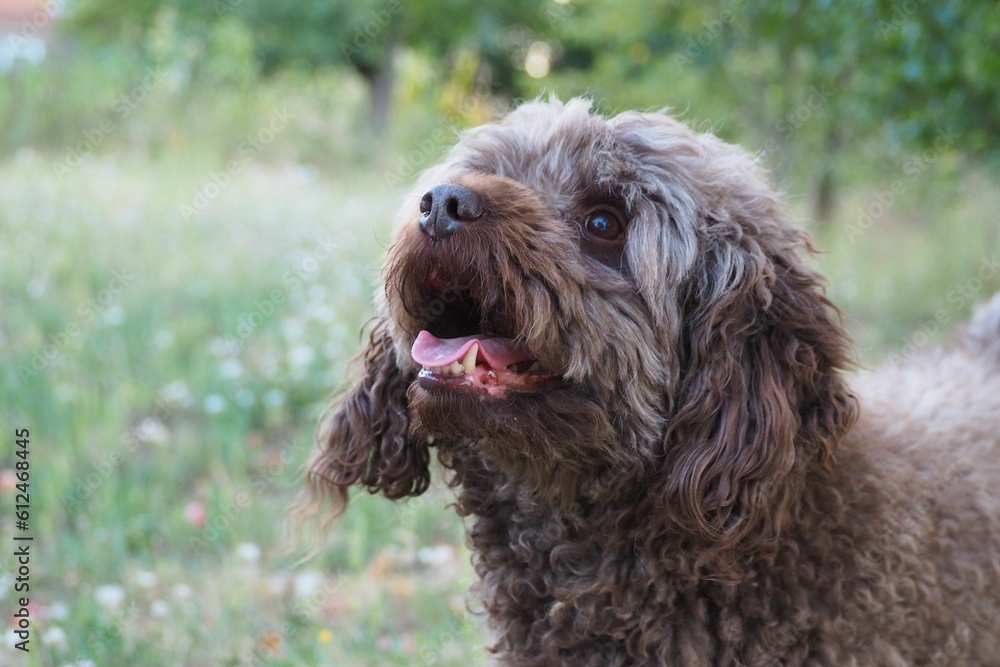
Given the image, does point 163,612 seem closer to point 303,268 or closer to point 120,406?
point 120,406

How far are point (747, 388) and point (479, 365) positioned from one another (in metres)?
0.68

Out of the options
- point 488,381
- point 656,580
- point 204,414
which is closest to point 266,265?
point 204,414

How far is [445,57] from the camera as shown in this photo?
24953 millimetres

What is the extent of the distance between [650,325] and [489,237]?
0.50 m

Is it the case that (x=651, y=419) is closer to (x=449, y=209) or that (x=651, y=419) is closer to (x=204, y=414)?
(x=449, y=209)

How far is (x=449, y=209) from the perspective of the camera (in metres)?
2.37

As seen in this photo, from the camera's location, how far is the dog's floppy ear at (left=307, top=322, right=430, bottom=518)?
9.87 ft

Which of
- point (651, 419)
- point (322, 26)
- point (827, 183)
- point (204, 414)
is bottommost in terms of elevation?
point (204, 414)

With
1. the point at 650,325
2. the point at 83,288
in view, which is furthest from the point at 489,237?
the point at 83,288

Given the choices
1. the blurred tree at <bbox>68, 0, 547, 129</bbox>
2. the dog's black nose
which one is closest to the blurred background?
the dog's black nose

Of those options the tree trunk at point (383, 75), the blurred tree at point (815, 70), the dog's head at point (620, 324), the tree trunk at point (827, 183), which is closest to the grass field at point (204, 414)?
the dog's head at point (620, 324)

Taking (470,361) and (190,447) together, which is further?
(190,447)

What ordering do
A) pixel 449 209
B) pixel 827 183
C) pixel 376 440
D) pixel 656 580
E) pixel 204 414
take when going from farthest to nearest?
pixel 827 183 < pixel 204 414 < pixel 376 440 < pixel 656 580 < pixel 449 209

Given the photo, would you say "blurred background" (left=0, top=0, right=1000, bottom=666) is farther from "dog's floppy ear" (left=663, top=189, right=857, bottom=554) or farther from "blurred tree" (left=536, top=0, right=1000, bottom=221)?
"dog's floppy ear" (left=663, top=189, right=857, bottom=554)
